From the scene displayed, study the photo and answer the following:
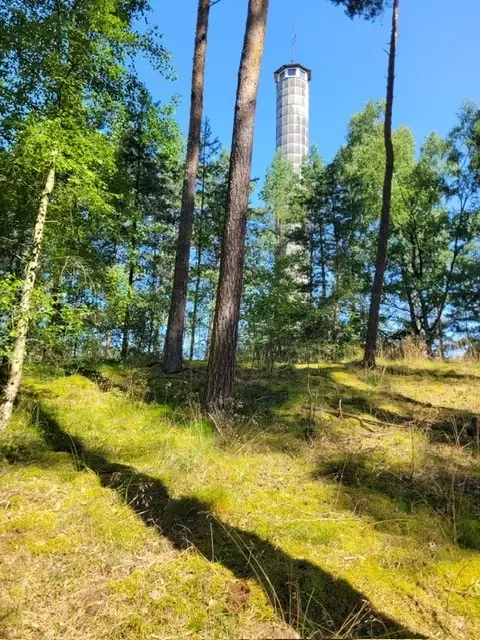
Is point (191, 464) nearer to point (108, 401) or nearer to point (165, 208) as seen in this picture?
point (108, 401)

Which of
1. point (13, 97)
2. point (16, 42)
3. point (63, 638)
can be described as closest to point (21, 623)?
point (63, 638)

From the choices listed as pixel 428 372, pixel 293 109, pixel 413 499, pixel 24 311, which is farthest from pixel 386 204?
pixel 293 109

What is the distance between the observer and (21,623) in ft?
7.79

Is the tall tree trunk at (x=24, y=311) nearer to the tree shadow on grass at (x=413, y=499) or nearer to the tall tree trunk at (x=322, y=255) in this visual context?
the tree shadow on grass at (x=413, y=499)

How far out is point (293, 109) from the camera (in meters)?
49.6

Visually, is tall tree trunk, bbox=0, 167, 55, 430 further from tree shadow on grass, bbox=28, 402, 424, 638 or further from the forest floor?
tree shadow on grass, bbox=28, 402, 424, 638

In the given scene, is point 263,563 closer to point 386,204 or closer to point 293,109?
point 386,204

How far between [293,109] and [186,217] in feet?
154

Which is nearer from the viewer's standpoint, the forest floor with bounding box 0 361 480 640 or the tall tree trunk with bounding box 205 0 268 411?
the forest floor with bounding box 0 361 480 640

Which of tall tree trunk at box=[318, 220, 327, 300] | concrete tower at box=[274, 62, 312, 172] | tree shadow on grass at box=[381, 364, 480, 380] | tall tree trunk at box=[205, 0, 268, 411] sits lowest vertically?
tree shadow on grass at box=[381, 364, 480, 380]

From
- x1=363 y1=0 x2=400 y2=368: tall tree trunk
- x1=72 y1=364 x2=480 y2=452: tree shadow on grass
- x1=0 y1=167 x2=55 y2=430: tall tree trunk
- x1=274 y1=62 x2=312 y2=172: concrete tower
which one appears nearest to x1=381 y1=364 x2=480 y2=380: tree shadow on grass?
x1=72 y1=364 x2=480 y2=452: tree shadow on grass

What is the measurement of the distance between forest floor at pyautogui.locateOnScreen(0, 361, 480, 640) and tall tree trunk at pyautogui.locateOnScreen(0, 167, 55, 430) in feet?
1.12

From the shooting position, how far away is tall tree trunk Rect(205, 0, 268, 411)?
5801 millimetres

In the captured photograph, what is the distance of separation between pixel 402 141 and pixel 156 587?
21.0 m
